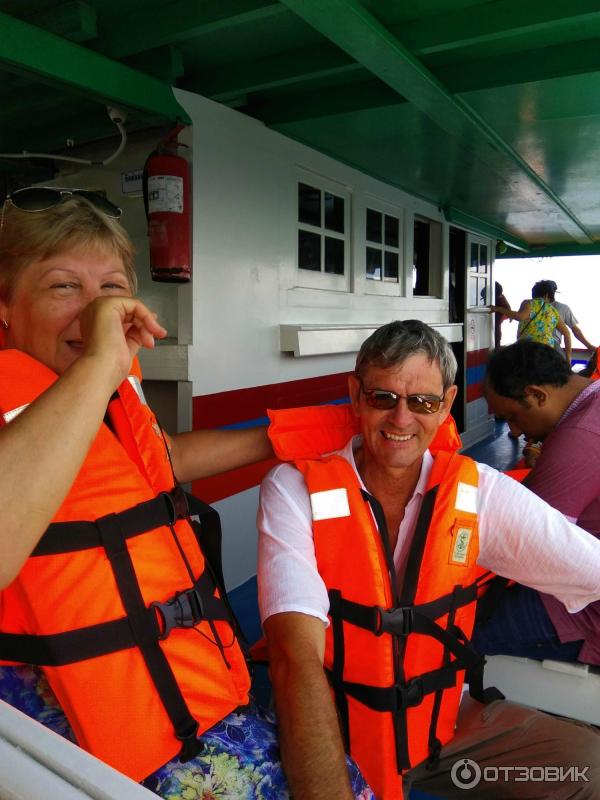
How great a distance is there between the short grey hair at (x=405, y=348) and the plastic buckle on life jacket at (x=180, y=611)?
2.64 feet

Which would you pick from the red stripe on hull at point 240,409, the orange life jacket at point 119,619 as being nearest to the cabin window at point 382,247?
the red stripe on hull at point 240,409

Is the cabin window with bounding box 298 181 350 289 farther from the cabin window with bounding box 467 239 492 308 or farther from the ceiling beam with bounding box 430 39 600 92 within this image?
the cabin window with bounding box 467 239 492 308

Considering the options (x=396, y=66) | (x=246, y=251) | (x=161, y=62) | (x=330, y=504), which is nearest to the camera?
(x=330, y=504)

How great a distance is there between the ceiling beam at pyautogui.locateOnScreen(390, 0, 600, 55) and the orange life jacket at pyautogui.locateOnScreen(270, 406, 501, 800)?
1838mm

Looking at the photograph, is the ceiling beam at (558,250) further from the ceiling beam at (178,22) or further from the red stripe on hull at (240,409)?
the ceiling beam at (178,22)

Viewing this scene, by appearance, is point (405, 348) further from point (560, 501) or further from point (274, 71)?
point (274, 71)

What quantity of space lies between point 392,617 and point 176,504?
585 mm

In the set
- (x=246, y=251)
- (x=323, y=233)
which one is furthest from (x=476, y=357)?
(x=246, y=251)

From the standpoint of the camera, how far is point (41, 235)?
47.9 inches

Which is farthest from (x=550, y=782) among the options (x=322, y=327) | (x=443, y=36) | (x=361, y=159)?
(x=361, y=159)

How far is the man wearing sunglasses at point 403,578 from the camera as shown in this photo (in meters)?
1.41

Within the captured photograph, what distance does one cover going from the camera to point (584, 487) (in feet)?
6.24

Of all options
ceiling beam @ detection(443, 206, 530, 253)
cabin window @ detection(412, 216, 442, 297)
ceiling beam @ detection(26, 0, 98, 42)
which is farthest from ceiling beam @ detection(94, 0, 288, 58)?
ceiling beam @ detection(443, 206, 530, 253)

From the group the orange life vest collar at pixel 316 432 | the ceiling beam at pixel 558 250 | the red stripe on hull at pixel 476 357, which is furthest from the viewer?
the ceiling beam at pixel 558 250
